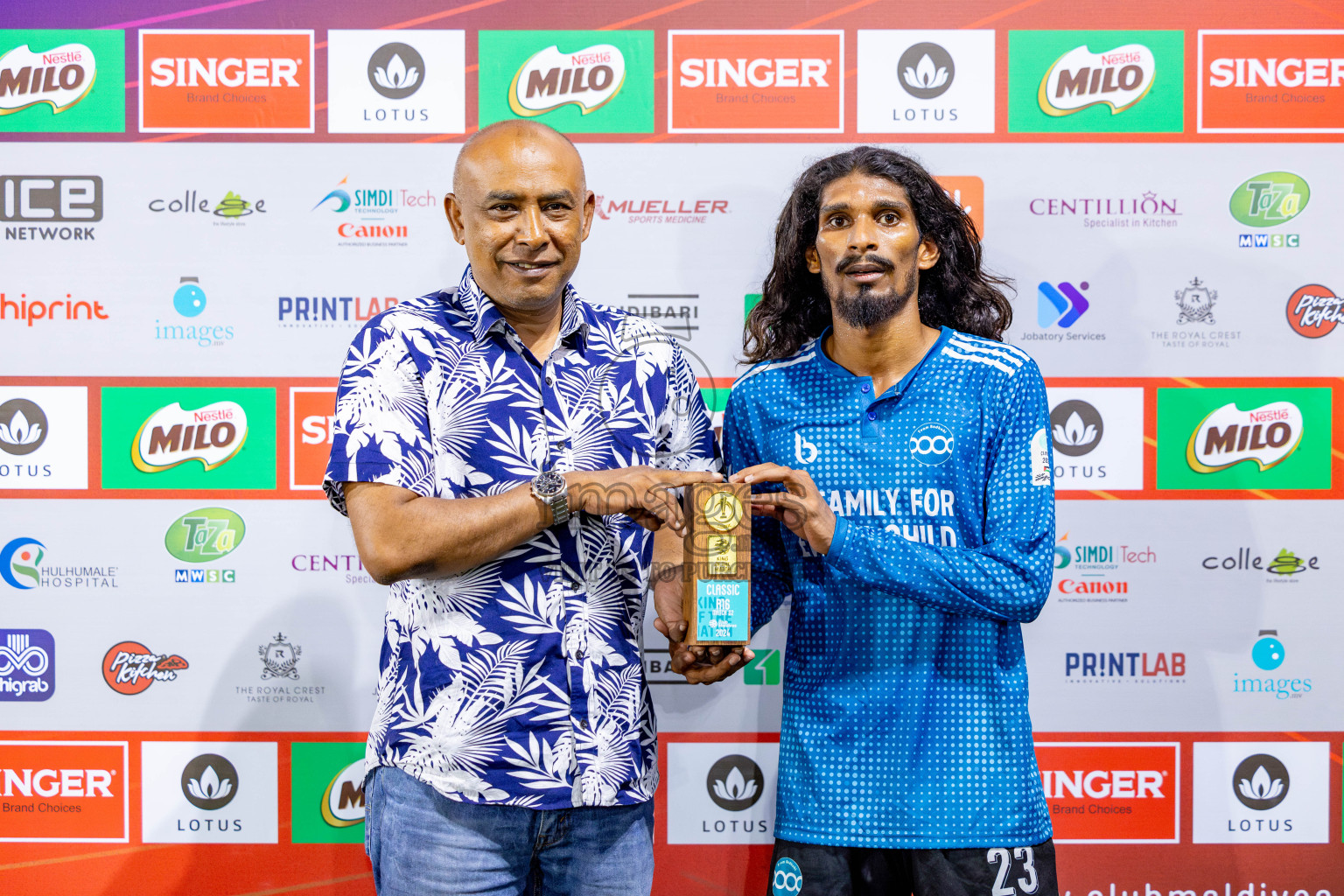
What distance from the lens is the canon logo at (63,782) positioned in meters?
2.57

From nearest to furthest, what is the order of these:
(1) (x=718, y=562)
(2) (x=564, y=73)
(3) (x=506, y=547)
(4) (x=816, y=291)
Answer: (3) (x=506, y=547) < (1) (x=718, y=562) < (4) (x=816, y=291) < (2) (x=564, y=73)

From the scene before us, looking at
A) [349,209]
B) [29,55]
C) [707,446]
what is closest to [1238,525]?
[707,446]

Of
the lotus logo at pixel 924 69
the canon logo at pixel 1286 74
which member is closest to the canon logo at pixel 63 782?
the lotus logo at pixel 924 69

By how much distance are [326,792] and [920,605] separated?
1853 mm

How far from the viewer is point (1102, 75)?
2.50 metres

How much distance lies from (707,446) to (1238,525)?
1.74 metres

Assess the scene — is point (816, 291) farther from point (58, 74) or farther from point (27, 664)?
point (27, 664)

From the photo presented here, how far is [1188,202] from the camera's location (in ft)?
8.28

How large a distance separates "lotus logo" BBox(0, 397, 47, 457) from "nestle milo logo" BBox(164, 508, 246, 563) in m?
0.46

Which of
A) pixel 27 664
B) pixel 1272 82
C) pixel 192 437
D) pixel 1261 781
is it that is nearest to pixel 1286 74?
pixel 1272 82

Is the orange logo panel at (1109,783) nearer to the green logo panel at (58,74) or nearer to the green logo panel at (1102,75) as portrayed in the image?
the green logo panel at (1102,75)

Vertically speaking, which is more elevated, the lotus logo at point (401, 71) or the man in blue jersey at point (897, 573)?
the lotus logo at point (401, 71)

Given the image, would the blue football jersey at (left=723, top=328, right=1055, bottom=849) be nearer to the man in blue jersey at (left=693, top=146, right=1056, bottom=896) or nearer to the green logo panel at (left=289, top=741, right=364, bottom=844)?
the man in blue jersey at (left=693, top=146, right=1056, bottom=896)

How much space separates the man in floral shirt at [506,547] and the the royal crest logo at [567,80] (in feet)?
3.33
